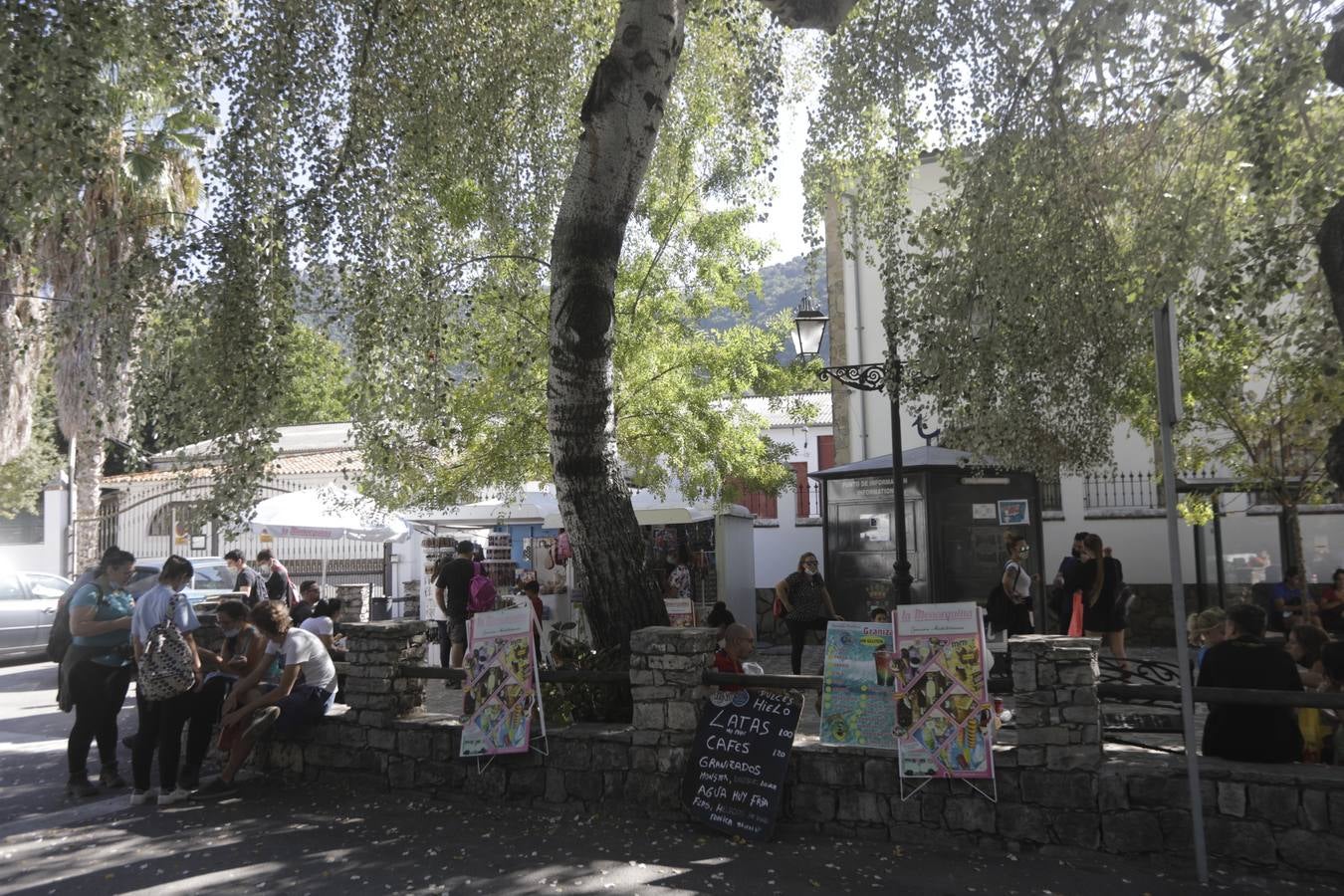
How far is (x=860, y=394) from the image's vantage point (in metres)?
20.2

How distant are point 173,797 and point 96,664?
1.18 meters

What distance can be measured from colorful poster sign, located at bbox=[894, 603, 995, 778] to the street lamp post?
2.00m

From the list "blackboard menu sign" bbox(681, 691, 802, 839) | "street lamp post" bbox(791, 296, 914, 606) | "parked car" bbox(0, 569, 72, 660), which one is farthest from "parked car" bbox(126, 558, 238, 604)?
"blackboard menu sign" bbox(681, 691, 802, 839)

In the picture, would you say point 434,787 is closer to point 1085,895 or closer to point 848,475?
point 1085,895

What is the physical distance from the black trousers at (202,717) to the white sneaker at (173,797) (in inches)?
9.4

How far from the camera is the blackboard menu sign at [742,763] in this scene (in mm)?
6309

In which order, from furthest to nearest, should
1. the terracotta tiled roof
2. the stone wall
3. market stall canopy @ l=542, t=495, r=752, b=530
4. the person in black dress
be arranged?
the terracotta tiled roof, market stall canopy @ l=542, t=495, r=752, b=530, the person in black dress, the stone wall

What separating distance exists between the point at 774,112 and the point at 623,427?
6.17m

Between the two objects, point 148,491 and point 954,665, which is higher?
point 148,491

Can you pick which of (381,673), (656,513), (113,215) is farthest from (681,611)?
(113,215)

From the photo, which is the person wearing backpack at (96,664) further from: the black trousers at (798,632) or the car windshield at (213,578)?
the car windshield at (213,578)

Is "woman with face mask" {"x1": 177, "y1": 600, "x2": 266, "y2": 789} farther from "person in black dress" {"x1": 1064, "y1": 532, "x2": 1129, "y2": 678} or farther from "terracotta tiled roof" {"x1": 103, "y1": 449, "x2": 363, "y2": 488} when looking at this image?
"terracotta tiled roof" {"x1": 103, "y1": 449, "x2": 363, "y2": 488}

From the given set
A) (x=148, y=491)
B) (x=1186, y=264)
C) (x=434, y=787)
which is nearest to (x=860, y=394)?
(x=1186, y=264)

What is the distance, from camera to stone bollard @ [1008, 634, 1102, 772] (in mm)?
5848
